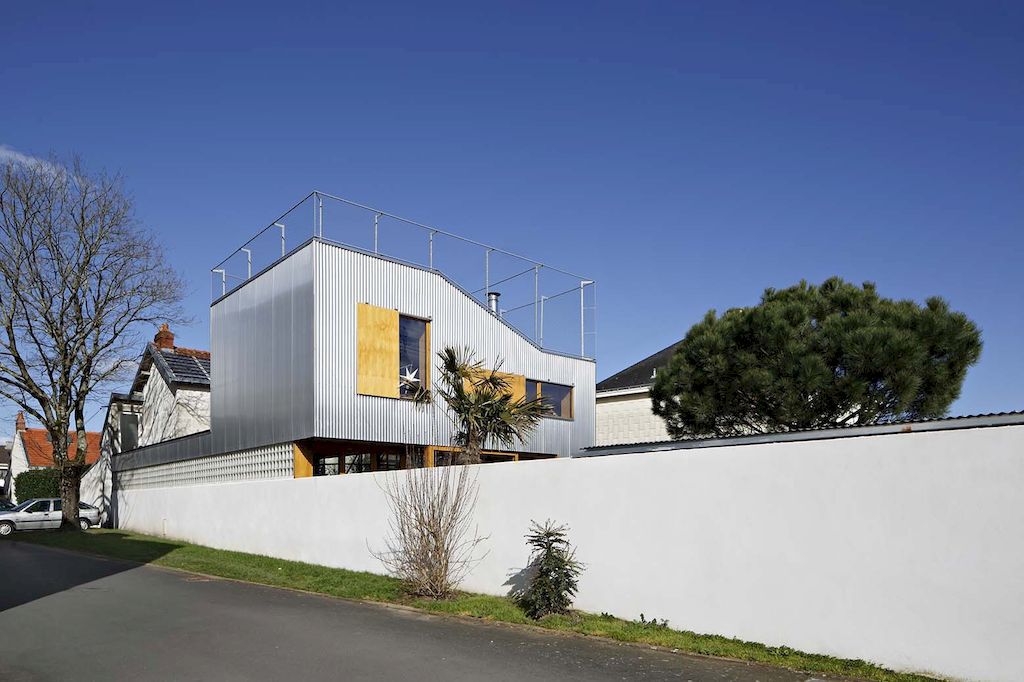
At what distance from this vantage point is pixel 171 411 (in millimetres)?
32094

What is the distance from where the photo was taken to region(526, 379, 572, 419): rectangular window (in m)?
26.0

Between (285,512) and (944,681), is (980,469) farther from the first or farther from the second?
(285,512)

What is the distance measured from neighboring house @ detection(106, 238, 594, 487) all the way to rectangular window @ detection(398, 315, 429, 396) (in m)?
0.03

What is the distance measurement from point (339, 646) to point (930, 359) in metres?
15.0

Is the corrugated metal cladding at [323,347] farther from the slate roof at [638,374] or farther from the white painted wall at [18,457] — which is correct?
the white painted wall at [18,457]

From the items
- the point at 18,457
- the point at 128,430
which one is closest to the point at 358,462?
the point at 128,430

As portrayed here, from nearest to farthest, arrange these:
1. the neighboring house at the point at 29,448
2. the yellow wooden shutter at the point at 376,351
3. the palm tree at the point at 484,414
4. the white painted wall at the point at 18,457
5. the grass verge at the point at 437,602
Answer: the grass verge at the point at 437,602 < the palm tree at the point at 484,414 < the yellow wooden shutter at the point at 376,351 < the neighboring house at the point at 29,448 < the white painted wall at the point at 18,457

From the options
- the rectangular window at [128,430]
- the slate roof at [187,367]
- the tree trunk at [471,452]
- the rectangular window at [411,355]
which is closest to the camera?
the tree trunk at [471,452]

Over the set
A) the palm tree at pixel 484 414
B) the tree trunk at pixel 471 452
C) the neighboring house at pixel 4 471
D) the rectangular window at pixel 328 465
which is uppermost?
the palm tree at pixel 484 414

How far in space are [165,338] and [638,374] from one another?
2195 cm

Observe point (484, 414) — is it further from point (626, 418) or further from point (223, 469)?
point (626, 418)

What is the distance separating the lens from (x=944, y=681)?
694 centimetres

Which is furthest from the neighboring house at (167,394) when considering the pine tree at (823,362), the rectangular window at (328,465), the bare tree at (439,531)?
the bare tree at (439,531)

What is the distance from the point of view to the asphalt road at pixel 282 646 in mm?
7625
